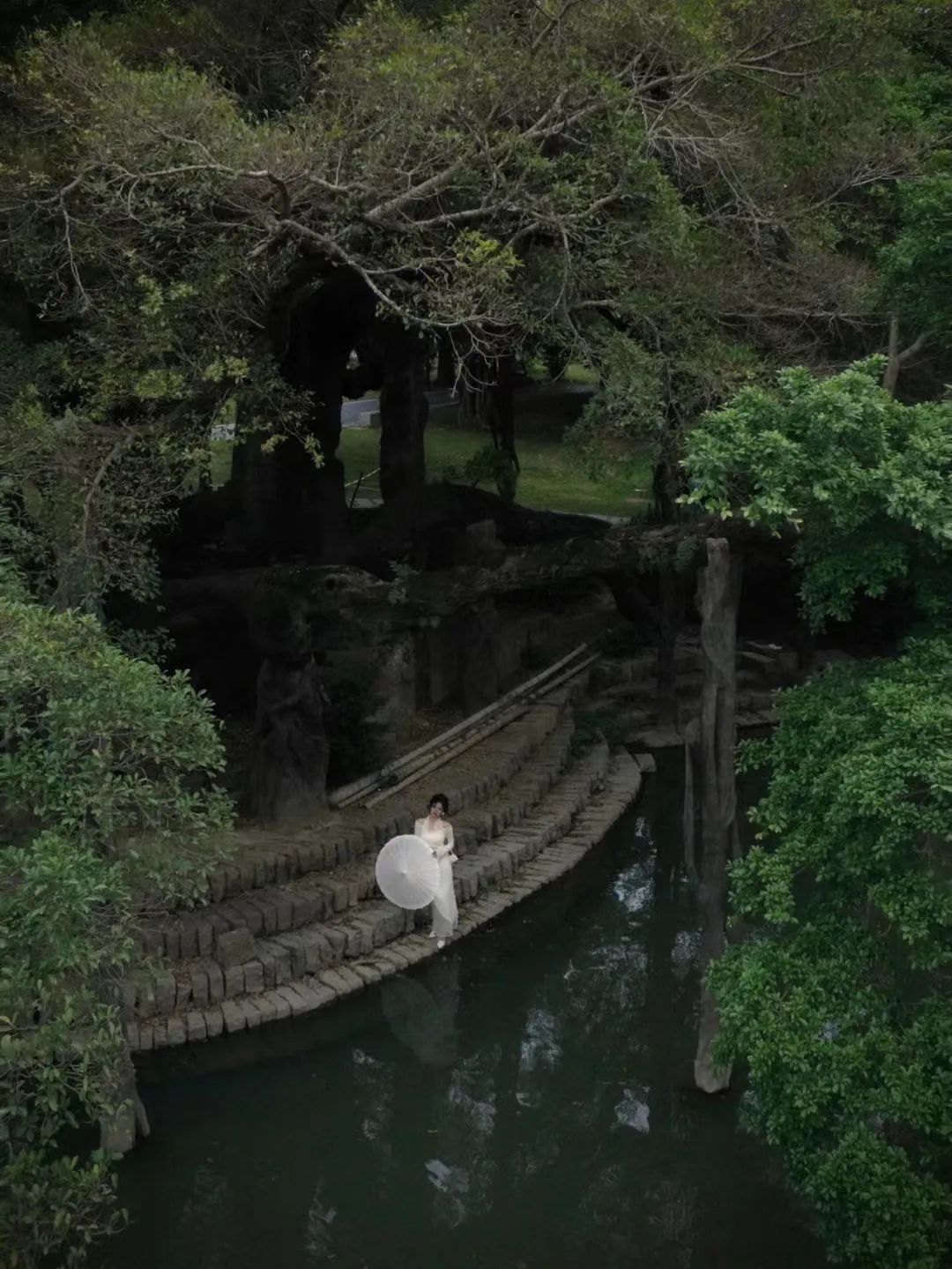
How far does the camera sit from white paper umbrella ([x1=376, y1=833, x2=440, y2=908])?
11.6 metres

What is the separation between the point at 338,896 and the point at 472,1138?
306cm

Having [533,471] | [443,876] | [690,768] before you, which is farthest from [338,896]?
[533,471]

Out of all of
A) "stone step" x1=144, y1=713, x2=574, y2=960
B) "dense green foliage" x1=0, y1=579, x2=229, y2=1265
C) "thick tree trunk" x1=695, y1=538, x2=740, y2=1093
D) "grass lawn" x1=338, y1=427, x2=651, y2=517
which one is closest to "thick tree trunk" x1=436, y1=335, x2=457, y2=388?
"grass lawn" x1=338, y1=427, x2=651, y2=517

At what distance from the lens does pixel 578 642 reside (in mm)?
19969

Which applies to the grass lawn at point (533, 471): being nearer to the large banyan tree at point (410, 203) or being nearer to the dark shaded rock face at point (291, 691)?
the dark shaded rock face at point (291, 691)

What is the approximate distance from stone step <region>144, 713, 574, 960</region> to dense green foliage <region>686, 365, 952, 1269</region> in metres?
4.73

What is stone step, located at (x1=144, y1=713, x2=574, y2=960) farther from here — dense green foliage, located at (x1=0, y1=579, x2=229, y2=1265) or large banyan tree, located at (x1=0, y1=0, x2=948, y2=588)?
large banyan tree, located at (x1=0, y1=0, x2=948, y2=588)

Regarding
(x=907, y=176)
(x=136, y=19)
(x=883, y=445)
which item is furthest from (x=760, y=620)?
(x=883, y=445)

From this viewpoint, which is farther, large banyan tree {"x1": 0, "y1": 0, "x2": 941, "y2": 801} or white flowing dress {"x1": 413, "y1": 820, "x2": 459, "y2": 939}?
white flowing dress {"x1": 413, "y1": 820, "x2": 459, "y2": 939}

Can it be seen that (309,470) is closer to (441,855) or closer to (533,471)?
(441,855)

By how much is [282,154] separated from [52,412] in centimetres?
323

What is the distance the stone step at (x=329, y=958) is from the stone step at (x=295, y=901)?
0.11 metres

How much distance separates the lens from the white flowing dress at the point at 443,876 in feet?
38.7

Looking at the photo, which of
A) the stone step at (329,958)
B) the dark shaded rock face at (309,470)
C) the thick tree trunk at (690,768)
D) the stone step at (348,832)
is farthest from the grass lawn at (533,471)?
the thick tree trunk at (690,768)
